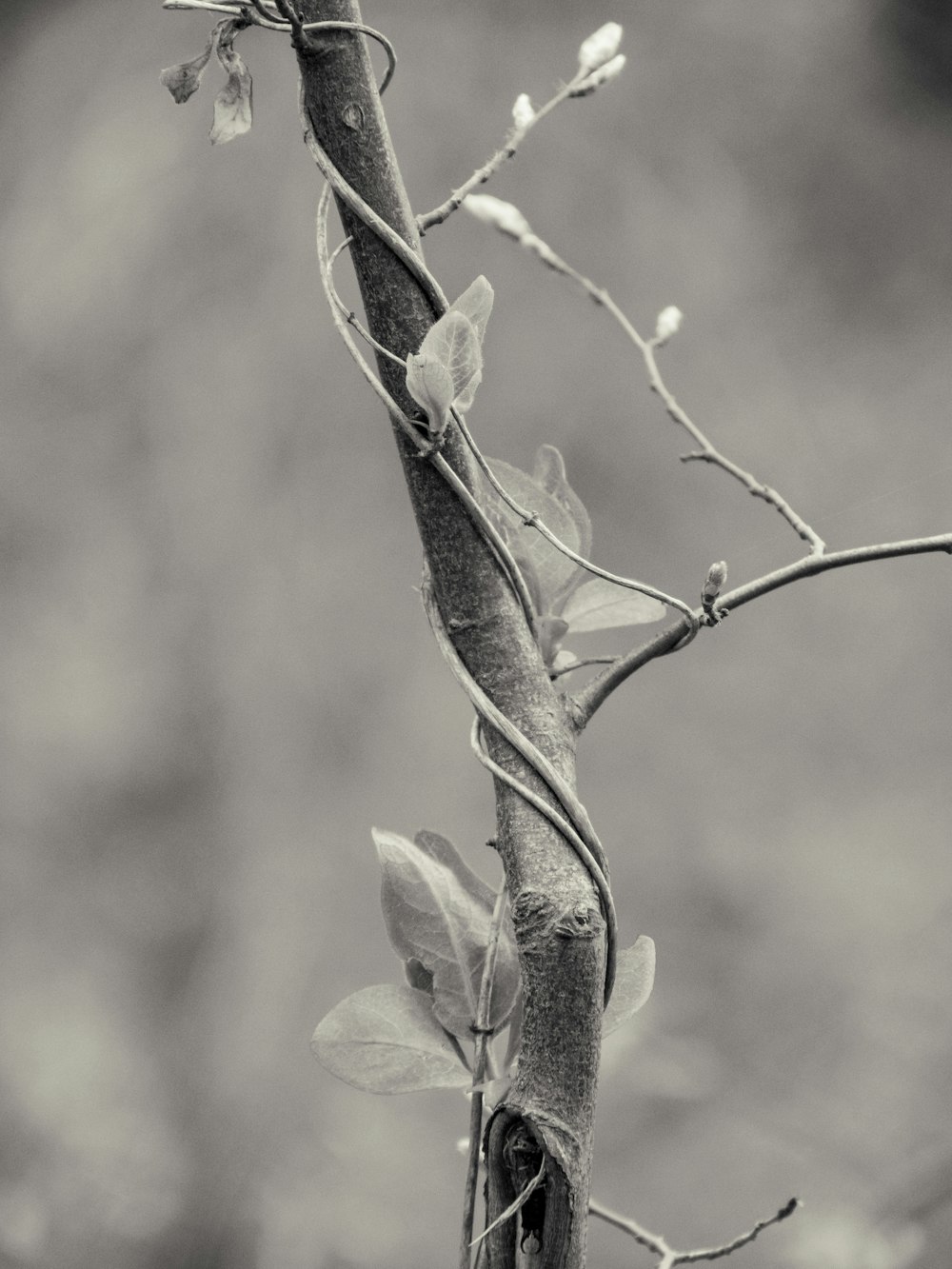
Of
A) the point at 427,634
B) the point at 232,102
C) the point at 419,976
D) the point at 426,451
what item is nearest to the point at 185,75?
the point at 232,102

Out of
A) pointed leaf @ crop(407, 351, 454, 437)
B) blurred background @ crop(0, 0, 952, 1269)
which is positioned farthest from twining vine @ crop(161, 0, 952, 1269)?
blurred background @ crop(0, 0, 952, 1269)

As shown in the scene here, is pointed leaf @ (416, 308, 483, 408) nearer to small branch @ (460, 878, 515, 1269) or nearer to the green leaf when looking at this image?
the green leaf

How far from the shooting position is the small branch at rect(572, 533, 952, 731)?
246 millimetres

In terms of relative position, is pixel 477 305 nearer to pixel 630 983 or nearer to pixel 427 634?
pixel 630 983

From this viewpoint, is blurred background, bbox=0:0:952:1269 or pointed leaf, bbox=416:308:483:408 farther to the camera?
blurred background, bbox=0:0:952:1269

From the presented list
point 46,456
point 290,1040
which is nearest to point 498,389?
point 46,456

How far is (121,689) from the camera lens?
0.57 meters

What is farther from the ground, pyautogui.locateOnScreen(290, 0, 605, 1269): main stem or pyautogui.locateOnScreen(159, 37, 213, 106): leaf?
pyautogui.locateOnScreen(159, 37, 213, 106): leaf

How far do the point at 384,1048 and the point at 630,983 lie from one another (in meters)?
0.06

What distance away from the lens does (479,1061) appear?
260 millimetres

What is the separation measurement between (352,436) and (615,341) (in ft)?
0.48

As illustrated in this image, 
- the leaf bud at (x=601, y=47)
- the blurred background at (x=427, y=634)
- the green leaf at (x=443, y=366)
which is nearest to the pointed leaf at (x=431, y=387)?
the green leaf at (x=443, y=366)

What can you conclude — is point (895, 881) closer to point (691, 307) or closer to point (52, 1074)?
point (691, 307)

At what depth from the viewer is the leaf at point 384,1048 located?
0.86ft
